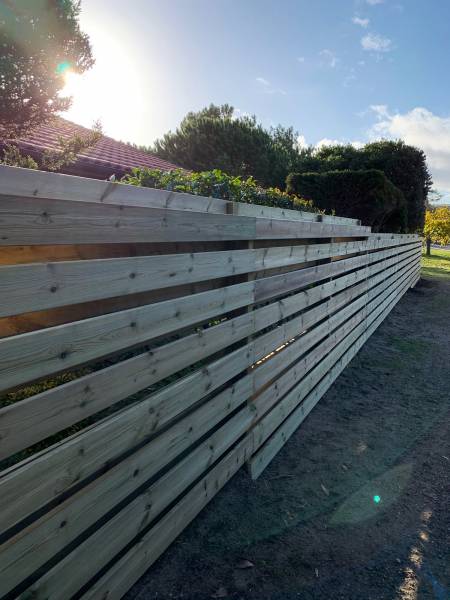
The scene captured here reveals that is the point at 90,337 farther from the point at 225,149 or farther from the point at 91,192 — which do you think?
the point at 225,149

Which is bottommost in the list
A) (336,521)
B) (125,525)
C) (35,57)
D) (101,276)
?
(336,521)

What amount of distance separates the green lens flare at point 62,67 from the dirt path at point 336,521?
5738 mm

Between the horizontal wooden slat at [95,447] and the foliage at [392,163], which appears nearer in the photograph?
the horizontal wooden slat at [95,447]

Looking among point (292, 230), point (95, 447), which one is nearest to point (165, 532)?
point (95, 447)

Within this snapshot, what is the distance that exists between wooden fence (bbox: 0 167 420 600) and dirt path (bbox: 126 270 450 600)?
0.19 meters

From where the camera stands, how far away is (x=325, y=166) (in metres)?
17.3

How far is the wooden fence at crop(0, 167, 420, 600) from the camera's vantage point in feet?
4.21

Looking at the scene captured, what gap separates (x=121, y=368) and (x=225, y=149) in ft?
86.6

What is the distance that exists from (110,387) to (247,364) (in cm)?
130

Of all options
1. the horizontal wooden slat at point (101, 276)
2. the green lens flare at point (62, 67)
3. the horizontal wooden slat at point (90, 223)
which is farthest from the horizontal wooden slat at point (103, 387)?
the green lens flare at point (62, 67)

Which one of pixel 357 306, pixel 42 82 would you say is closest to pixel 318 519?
pixel 357 306

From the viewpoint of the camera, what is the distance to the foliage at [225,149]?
25.8m

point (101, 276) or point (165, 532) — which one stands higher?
point (101, 276)

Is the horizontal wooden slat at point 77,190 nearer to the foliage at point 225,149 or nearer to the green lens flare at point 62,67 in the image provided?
the green lens flare at point 62,67
